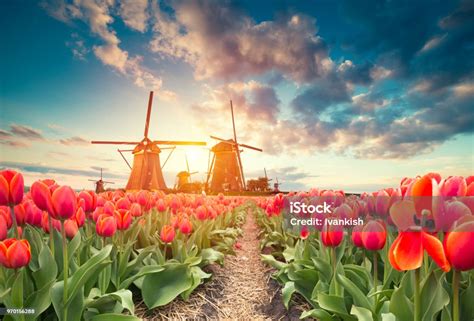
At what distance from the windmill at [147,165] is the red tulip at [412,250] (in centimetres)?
2621

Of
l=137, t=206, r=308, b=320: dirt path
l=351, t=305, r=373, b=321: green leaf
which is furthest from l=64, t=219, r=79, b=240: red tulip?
l=351, t=305, r=373, b=321: green leaf

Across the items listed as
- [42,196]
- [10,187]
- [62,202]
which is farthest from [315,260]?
[10,187]

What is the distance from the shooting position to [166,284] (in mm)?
2730

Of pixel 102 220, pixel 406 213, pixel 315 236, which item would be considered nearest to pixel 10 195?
pixel 102 220

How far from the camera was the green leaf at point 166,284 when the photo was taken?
8.54ft

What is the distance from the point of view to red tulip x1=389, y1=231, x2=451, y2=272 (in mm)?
1014

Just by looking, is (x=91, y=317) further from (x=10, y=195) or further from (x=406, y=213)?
(x=406, y=213)

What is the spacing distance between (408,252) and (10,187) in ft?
6.49

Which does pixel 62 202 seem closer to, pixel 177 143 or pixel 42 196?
pixel 42 196

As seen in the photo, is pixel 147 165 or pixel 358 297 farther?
pixel 147 165

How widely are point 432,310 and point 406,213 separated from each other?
1.57 feet

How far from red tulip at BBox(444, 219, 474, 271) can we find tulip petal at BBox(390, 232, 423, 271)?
3.3 inches

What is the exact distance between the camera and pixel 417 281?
3.89ft

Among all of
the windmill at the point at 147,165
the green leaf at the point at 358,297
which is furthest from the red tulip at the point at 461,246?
the windmill at the point at 147,165
